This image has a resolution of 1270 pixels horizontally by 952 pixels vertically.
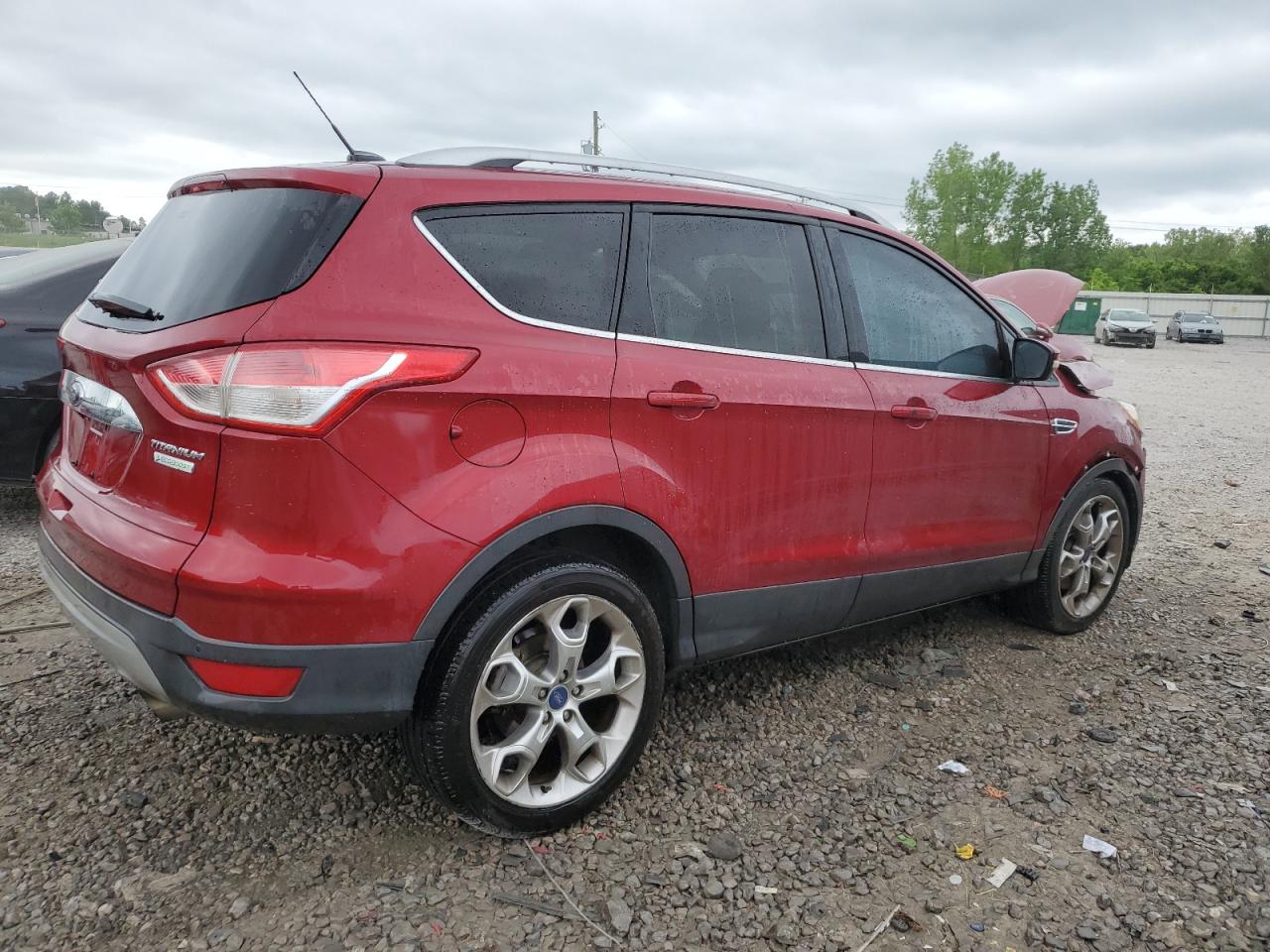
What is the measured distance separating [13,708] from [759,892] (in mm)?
2586

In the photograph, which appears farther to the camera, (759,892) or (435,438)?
(759,892)

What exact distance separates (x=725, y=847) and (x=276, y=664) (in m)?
1.32

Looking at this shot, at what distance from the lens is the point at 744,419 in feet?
9.78

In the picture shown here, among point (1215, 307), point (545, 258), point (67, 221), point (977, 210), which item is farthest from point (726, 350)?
point (977, 210)

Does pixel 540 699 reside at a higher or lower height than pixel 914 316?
lower

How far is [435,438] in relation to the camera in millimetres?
2328

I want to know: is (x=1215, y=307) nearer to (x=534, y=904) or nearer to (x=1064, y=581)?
(x=1064, y=581)

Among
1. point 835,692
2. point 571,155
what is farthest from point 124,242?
point 835,692

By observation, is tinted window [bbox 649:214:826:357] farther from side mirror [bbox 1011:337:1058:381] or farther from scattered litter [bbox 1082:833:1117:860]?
scattered litter [bbox 1082:833:1117:860]

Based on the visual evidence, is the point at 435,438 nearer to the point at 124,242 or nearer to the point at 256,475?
the point at 256,475

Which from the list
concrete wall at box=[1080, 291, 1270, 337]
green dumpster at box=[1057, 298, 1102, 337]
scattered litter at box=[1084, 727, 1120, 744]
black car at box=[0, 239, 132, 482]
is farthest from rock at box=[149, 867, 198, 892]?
concrete wall at box=[1080, 291, 1270, 337]

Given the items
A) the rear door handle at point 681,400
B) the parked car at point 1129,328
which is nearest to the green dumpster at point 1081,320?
the parked car at point 1129,328

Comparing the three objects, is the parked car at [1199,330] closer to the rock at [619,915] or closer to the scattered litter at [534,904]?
the rock at [619,915]

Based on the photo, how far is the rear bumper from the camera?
7.38 feet
